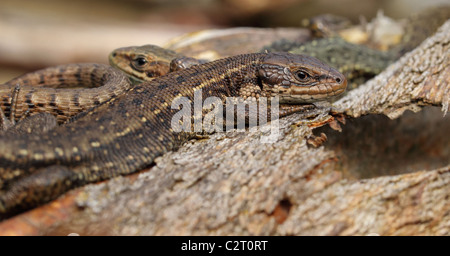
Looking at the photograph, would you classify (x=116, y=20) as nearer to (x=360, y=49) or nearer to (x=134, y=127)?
(x=360, y=49)

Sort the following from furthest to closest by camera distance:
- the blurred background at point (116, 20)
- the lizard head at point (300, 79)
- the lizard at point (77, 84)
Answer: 1. the blurred background at point (116, 20)
2. the lizard at point (77, 84)
3. the lizard head at point (300, 79)

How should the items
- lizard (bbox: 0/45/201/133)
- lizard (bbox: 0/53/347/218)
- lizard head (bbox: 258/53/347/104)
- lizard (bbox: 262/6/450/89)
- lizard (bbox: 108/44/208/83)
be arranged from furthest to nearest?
lizard (bbox: 262/6/450/89)
lizard (bbox: 108/44/208/83)
lizard (bbox: 0/45/201/133)
lizard head (bbox: 258/53/347/104)
lizard (bbox: 0/53/347/218)

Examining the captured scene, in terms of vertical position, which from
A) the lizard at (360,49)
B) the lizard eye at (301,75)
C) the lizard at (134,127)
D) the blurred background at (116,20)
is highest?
the blurred background at (116,20)

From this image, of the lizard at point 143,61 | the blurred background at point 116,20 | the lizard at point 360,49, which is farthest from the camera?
the blurred background at point 116,20

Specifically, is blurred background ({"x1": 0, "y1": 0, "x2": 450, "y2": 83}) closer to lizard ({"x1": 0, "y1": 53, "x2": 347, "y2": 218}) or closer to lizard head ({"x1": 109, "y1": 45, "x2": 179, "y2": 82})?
lizard head ({"x1": 109, "y1": 45, "x2": 179, "y2": 82})

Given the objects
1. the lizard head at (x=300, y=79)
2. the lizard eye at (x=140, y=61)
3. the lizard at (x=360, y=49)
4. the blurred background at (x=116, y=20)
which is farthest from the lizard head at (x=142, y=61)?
the blurred background at (x=116, y=20)

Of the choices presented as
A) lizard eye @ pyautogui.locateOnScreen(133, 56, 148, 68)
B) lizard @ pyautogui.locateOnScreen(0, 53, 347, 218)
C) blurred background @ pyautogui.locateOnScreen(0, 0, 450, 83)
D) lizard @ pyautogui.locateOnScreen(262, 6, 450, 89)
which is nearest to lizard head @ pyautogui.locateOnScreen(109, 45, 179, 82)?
lizard eye @ pyautogui.locateOnScreen(133, 56, 148, 68)

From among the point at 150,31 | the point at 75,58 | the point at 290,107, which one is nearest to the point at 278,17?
the point at 150,31

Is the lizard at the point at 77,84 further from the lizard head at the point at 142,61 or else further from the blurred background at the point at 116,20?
the blurred background at the point at 116,20
